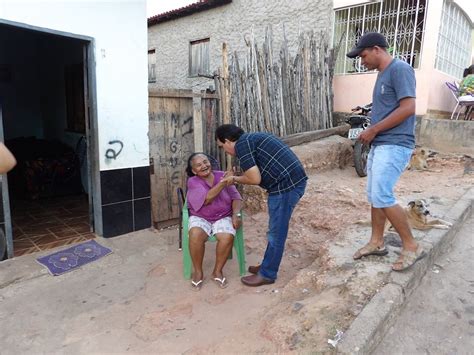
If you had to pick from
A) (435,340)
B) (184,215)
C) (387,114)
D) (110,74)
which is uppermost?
(110,74)

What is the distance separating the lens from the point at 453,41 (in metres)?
7.24

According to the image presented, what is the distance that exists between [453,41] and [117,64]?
22.4 feet

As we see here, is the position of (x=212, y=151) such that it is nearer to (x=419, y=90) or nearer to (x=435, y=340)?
(x=435, y=340)

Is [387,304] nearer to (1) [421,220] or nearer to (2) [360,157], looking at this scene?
(1) [421,220]

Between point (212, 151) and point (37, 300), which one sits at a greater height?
point (212, 151)

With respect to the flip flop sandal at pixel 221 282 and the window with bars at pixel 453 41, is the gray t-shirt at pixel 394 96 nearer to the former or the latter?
the flip flop sandal at pixel 221 282

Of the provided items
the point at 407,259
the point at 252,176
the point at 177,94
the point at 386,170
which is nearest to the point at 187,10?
the point at 177,94

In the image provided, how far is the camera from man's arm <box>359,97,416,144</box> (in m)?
2.40

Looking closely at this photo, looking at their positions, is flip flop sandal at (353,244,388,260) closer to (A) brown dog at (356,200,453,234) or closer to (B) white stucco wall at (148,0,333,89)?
(A) brown dog at (356,200,453,234)

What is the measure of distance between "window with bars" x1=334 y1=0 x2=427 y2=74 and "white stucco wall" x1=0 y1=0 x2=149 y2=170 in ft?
15.0

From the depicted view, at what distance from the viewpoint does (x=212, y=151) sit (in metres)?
4.97

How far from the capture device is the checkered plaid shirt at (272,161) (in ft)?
9.18

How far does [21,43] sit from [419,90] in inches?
283

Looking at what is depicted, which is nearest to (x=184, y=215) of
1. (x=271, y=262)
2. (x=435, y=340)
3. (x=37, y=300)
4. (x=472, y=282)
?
(x=271, y=262)
